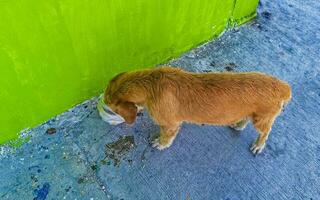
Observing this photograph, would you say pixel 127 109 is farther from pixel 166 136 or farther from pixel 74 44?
pixel 74 44

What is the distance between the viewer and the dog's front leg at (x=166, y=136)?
2.95 meters

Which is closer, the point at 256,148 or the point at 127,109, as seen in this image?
the point at 127,109

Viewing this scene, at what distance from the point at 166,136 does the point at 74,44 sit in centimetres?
113

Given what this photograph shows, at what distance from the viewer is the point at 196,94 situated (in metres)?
2.64

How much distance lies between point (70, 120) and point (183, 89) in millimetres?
1327

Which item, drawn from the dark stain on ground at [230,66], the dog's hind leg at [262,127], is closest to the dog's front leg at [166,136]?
the dog's hind leg at [262,127]

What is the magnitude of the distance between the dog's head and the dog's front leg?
393 mm

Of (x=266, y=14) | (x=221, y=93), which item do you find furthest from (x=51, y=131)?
(x=266, y=14)

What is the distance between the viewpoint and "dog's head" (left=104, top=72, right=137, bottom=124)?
Result: 2.58m

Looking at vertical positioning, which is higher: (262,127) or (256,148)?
(262,127)

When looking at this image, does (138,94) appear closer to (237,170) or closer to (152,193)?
(152,193)

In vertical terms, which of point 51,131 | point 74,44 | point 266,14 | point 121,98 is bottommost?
point 51,131

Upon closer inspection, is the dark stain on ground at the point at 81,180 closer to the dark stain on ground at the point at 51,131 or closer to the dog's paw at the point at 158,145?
the dark stain on ground at the point at 51,131

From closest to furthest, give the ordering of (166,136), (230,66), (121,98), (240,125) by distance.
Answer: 1. (121,98)
2. (166,136)
3. (240,125)
4. (230,66)
